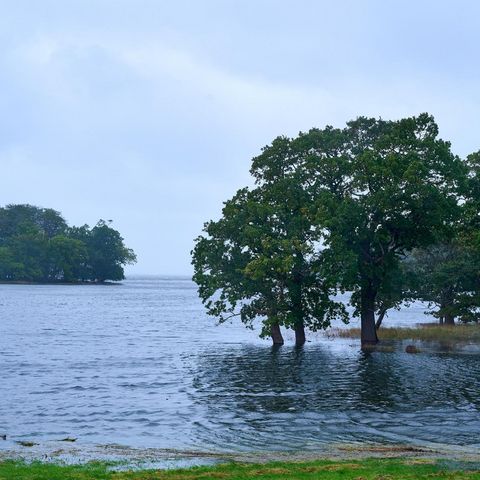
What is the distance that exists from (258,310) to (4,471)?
45.6 meters

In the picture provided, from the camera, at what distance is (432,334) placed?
7469 centimetres

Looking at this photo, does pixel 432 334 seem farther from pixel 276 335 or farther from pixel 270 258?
pixel 270 258

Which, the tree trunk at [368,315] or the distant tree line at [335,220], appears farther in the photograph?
the tree trunk at [368,315]

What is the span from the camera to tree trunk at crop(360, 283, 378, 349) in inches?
2581

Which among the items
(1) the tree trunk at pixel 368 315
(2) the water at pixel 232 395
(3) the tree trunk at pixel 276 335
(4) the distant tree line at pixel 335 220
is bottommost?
(2) the water at pixel 232 395

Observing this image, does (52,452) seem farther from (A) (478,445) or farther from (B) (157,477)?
(A) (478,445)

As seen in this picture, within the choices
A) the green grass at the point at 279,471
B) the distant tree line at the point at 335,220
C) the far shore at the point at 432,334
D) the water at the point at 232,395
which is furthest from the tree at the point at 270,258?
the green grass at the point at 279,471

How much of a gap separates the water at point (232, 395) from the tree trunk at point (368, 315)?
2.26 m

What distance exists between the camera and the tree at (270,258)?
209 feet

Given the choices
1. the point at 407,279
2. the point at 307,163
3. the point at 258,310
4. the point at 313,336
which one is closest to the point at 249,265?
the point at 258,310

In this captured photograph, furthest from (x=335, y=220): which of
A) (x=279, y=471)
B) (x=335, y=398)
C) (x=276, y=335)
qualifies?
(x=279, y=471)

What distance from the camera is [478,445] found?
2775 centimetres

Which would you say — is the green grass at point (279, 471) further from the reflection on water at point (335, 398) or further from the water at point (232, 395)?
the reflection on water at point (335, 398)

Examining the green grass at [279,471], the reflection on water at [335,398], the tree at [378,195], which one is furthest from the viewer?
the tree at [378,195]
